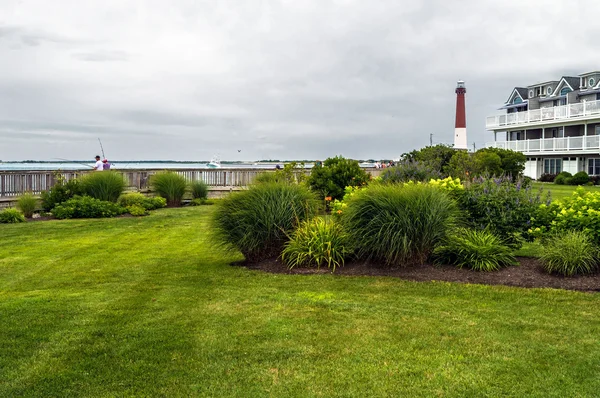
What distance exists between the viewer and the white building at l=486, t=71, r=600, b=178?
1641 inches

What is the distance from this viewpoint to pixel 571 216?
845cm

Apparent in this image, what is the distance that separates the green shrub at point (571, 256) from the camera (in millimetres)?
7629

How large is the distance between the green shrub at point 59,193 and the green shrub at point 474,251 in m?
14.5

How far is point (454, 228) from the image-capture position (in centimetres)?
837

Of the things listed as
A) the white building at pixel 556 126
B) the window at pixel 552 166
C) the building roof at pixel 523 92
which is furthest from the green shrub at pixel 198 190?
the building roof at pixel 523 92

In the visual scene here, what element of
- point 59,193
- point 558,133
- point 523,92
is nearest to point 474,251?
point 59,193

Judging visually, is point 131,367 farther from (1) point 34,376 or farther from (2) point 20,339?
(2) point 20,339

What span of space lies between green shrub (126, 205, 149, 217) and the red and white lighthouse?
46.7 metres

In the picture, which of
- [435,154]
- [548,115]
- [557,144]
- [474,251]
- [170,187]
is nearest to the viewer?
[474,251]

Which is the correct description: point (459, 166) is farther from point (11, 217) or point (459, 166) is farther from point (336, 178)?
point (11, 217)

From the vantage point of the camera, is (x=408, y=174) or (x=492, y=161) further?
(x=492, y=161)

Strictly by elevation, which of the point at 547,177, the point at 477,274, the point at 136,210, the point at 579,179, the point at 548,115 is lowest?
the point at 477,274

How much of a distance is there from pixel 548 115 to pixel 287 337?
154ft

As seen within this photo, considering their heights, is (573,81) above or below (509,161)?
above
